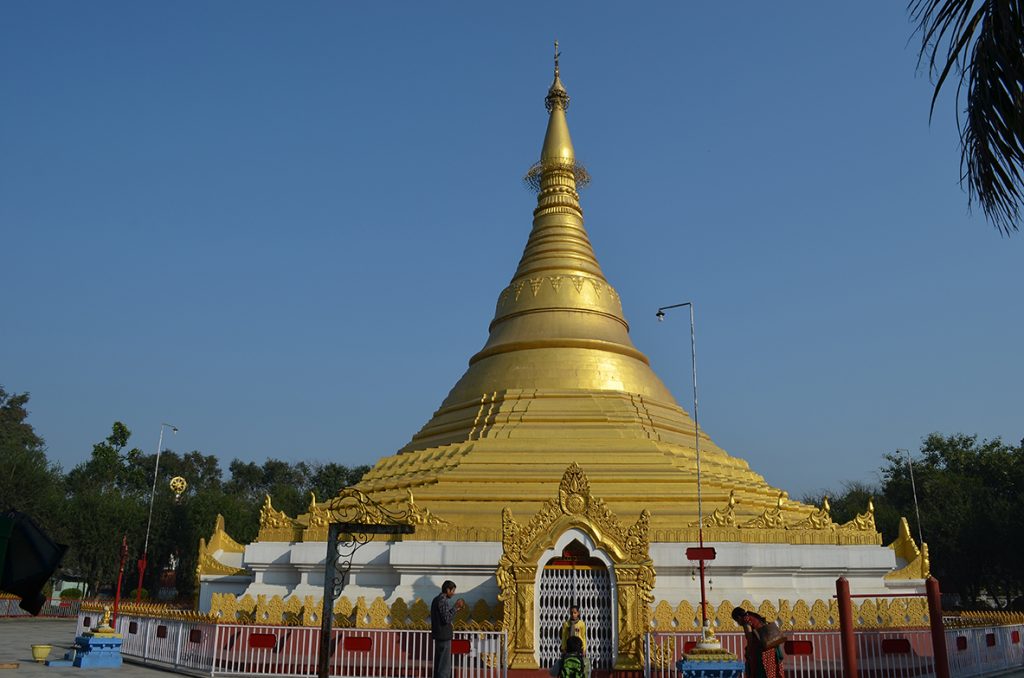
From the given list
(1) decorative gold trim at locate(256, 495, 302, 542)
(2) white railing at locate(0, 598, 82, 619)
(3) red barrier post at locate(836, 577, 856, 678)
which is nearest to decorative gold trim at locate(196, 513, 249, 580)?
(1) decorative gold trim at locate(256, 495, 302, 542)

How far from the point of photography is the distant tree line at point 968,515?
1323 inches

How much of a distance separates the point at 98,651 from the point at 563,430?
1220 centimetres

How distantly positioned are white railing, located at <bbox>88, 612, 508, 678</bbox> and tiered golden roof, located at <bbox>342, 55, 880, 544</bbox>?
3.98m

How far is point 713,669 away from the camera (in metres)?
10.0

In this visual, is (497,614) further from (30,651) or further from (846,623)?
(30,651)

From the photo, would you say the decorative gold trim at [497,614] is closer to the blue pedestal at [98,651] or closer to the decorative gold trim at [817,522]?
the blue pedestal at [98,651]

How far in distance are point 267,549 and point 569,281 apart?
1351 cm

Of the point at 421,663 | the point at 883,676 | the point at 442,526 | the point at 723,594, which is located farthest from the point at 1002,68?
the point at 442,526

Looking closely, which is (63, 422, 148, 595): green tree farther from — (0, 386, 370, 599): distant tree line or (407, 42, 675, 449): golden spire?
(407, 42, 675, 449): golden spire

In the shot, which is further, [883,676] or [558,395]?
[558,395]

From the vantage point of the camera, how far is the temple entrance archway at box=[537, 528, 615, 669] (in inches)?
579

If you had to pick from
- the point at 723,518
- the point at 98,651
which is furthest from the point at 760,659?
the point at 98,651

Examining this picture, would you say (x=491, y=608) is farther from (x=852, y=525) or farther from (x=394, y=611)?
(x=852, y=525)

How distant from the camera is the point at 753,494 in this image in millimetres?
21578
